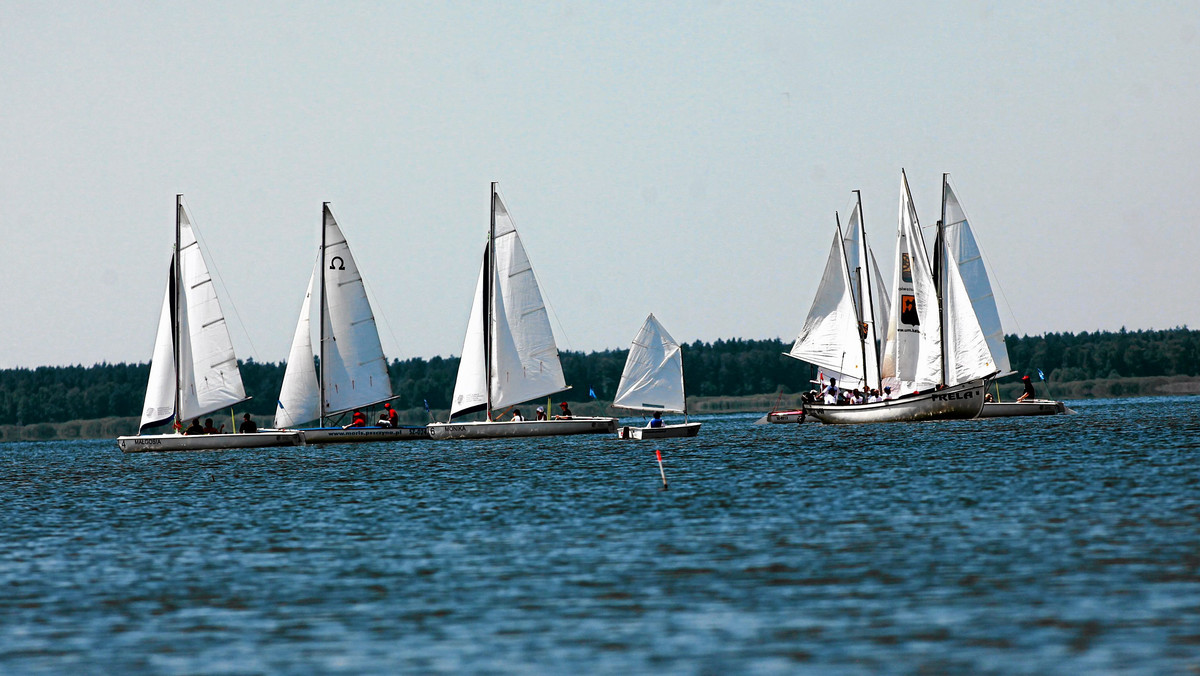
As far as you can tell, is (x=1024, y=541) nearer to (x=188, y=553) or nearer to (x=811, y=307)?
(x=188, y=553)

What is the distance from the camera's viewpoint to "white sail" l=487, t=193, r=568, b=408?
8194 cm

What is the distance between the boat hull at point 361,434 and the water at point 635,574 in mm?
32037

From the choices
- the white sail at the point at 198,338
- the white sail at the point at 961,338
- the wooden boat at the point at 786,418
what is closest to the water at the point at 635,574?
the white sail at the point at 198,338

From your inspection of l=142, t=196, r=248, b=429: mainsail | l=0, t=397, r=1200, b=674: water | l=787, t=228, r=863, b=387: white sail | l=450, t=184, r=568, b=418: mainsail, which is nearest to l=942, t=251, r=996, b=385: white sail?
l=787, t=228, r=863, b=387: white sail

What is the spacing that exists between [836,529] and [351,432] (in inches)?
2213

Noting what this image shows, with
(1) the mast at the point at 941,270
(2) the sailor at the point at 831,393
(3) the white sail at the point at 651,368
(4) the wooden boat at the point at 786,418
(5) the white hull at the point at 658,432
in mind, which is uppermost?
(1) the mast at the point at 941,270

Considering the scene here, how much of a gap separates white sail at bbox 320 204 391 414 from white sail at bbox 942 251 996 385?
113 feet

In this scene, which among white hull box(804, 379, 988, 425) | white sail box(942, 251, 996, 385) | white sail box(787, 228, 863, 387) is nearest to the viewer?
white sail box(942, 251, 996, 385)

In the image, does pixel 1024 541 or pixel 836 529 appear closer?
pixel 1024 541

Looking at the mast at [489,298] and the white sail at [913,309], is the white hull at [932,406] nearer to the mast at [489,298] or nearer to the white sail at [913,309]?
the white sail at [913,309]

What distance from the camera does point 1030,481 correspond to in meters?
39.2

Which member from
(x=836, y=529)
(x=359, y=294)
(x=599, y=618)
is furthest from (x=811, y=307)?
(x=599, y=618)

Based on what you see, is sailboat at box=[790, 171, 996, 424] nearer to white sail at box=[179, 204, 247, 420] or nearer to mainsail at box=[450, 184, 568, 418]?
mainsail at box=[450, 184, 568, 418]

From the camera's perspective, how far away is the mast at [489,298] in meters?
81.6
